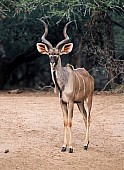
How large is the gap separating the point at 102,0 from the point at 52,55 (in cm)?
588

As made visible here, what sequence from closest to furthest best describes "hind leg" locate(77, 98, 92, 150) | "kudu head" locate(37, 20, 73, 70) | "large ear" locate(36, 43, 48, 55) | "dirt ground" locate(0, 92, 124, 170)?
"dirt ground" locate(0, 92, 124, 170), "kudu head" locate(37, 20, 73, 70), "large ear" locate(36, 43, 48, 55), "hind leg" locate(77, 98, 92, 150)

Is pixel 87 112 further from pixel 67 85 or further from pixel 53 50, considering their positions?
pixel 53 50

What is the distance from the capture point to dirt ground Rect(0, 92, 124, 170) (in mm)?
7848

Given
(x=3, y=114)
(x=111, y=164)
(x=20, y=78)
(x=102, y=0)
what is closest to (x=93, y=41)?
(x=102, y=0)

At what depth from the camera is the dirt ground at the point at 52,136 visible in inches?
309

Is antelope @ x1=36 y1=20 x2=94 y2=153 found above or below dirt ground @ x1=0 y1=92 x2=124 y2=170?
above

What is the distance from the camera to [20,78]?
22688 millimetres

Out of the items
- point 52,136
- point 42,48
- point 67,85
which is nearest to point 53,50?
point 42,48

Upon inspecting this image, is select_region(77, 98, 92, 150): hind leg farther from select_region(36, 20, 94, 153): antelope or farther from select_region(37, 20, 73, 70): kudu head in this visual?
select_region(37, 20, 73, 70): kudu head

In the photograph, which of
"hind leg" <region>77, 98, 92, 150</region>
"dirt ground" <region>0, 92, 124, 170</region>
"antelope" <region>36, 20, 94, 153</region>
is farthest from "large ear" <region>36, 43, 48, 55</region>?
"dirt ground" <region>0, 92, 124, 170</region>

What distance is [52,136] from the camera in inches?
383

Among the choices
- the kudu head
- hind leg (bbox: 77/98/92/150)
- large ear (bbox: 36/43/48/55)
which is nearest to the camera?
the kudu head

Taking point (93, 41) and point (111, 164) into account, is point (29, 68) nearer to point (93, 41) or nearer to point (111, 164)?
point (93, 41)

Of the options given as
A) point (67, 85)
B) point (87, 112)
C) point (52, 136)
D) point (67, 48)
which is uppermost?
point (67, 48)
